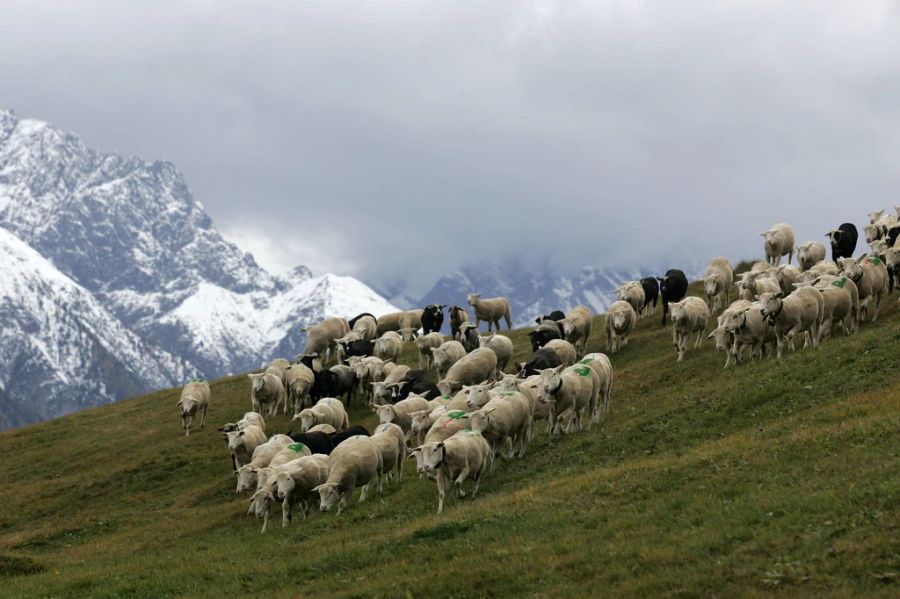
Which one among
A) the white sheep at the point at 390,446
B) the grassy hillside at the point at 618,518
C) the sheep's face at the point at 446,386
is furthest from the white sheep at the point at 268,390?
the white sheep at the point at 390,446

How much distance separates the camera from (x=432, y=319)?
53.5 metres

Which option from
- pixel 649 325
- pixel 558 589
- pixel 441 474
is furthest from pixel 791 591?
pixel 649 325

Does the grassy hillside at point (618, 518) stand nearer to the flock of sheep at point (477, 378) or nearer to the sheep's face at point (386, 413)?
the flock of sheep at point (477, 378)

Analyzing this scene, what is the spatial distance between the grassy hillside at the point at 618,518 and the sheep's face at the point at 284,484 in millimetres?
841

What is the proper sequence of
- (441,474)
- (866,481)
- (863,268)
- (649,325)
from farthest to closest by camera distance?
(649,325), (863,268), (441,474), (866,481)

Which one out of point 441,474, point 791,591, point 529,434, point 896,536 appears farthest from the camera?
point 529,434

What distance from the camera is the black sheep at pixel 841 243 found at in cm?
4412

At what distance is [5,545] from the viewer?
3036 centimetres

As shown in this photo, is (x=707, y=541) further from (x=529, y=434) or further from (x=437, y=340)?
(x=437, y=340)

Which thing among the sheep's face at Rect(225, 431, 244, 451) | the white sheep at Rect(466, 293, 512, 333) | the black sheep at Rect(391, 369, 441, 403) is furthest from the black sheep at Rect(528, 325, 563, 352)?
the sheep's face at Rect(225, 431, 244, 451)

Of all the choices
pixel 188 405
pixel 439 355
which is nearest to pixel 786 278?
pixel 439 355

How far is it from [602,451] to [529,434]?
3086mm

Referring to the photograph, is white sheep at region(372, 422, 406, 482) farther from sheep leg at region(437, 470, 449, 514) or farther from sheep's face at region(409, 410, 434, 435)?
sheep leg at region(437, 470, 449, 514)

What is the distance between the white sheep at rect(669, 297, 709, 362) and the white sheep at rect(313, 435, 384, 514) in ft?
47.1
